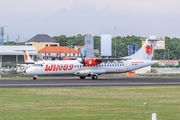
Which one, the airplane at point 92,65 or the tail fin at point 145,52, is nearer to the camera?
the airplane at point 92,65

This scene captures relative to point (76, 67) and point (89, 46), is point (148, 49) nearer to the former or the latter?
point (76, 67)

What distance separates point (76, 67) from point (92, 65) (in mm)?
2669

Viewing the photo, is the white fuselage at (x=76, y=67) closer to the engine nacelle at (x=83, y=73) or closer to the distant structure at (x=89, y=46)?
the engine nacelle at (x=83, y=73)

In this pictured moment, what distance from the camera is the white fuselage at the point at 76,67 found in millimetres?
42812

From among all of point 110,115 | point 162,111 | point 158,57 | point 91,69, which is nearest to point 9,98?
point 110,115

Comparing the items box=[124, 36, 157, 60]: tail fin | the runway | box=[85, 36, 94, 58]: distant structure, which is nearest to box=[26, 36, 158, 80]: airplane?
box=[124, 36, 157, 60]: tail fin

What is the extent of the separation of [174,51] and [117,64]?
114890 mm

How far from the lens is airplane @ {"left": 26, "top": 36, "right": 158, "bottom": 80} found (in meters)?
43.0

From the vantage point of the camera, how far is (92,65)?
45.5 m

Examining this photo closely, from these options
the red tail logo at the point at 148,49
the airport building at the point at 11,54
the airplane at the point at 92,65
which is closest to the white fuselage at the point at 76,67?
the airplane at the point at 92,65

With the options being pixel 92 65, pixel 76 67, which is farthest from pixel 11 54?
pixel 92 65

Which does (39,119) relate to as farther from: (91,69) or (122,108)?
(91,69)

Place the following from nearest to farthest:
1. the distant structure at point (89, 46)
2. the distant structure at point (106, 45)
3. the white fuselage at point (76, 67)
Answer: the white fuselage at point (76, 67), the distant structure at point (89, 46), the distant structure at point (106, 45)

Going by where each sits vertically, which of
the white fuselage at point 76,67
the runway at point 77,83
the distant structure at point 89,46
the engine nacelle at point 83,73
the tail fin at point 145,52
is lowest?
the runway at point 77,83
